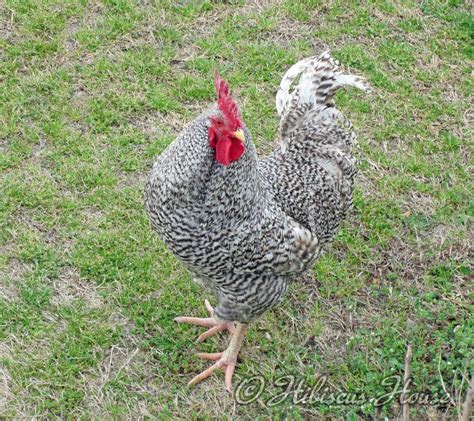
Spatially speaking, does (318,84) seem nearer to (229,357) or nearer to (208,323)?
(208,323)

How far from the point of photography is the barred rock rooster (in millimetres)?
3363

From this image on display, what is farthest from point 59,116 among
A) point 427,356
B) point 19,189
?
point 427,356

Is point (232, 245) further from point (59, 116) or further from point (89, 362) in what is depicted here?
point (59, 116)

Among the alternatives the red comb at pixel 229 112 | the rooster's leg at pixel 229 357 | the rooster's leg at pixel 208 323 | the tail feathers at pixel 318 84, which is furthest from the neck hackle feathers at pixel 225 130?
the rooster's leg at pixel 208 323

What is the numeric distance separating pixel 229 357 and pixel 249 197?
1399mm

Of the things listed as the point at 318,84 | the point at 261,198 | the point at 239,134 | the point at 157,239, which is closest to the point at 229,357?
the point at 157,239

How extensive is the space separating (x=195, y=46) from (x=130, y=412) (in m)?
3.78

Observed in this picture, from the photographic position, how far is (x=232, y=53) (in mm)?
6293

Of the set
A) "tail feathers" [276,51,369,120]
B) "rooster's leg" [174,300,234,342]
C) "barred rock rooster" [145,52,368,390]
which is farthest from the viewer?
"rooster's leg" [174,300,234,342]

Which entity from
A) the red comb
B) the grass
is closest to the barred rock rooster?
the red comb

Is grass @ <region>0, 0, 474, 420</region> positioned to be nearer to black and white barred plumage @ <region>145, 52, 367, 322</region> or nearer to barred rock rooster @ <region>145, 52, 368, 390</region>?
barred rock rooster @ <region>145, 52, 368, 390</region>

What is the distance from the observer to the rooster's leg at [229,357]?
4.32 metres

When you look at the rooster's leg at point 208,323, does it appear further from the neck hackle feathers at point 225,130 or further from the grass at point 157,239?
the neck hackle feathers at point 225,130

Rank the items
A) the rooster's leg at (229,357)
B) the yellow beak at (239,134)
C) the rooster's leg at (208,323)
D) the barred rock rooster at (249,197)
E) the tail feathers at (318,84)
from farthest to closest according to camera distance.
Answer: the rooster's leg at (208,323)
the rooster's leg at (229,357)
the tail feathers at (318,84)
the barred rock rooster at (249,197)
the yellow beak at (239,134)
